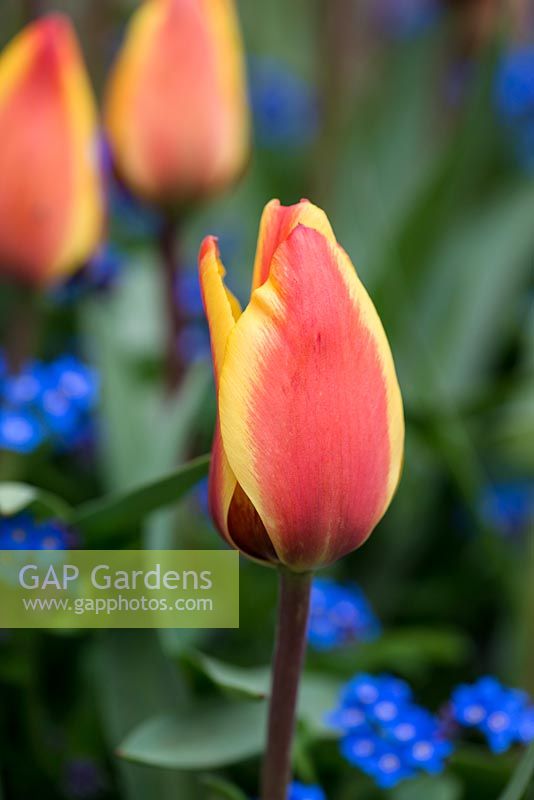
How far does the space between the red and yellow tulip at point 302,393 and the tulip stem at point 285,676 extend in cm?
2

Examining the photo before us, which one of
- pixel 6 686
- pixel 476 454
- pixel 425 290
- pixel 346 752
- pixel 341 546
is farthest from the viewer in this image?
pixel 425 290

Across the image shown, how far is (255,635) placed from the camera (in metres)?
0.64

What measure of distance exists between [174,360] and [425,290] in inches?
12.3

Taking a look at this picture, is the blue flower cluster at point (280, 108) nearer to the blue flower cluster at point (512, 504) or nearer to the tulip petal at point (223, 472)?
the blue flower cluster at point (512, 504)

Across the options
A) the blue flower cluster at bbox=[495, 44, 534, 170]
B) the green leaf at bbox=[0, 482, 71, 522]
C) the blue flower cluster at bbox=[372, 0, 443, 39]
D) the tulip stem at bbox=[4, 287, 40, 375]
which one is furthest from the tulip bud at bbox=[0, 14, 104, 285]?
the blue flower cluster at bbox=[372, 0, 443, 39]

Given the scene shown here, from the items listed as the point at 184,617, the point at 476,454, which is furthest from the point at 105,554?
the point at 476,454

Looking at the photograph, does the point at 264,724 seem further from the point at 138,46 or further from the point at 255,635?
the point at 138,46

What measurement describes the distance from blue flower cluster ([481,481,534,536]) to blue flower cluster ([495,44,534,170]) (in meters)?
0.35

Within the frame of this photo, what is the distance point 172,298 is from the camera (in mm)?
724

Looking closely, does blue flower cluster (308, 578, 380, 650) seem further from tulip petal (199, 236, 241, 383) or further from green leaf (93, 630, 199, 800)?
tulip petal (199, 236, 241, 383)

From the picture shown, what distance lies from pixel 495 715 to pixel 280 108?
3.12 feet

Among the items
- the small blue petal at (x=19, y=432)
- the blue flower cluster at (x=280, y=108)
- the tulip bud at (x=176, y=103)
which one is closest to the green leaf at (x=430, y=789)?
the small blue petal at (x=19, y=432)

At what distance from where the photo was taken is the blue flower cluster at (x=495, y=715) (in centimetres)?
45

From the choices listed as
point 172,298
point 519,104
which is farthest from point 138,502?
point 519,104
